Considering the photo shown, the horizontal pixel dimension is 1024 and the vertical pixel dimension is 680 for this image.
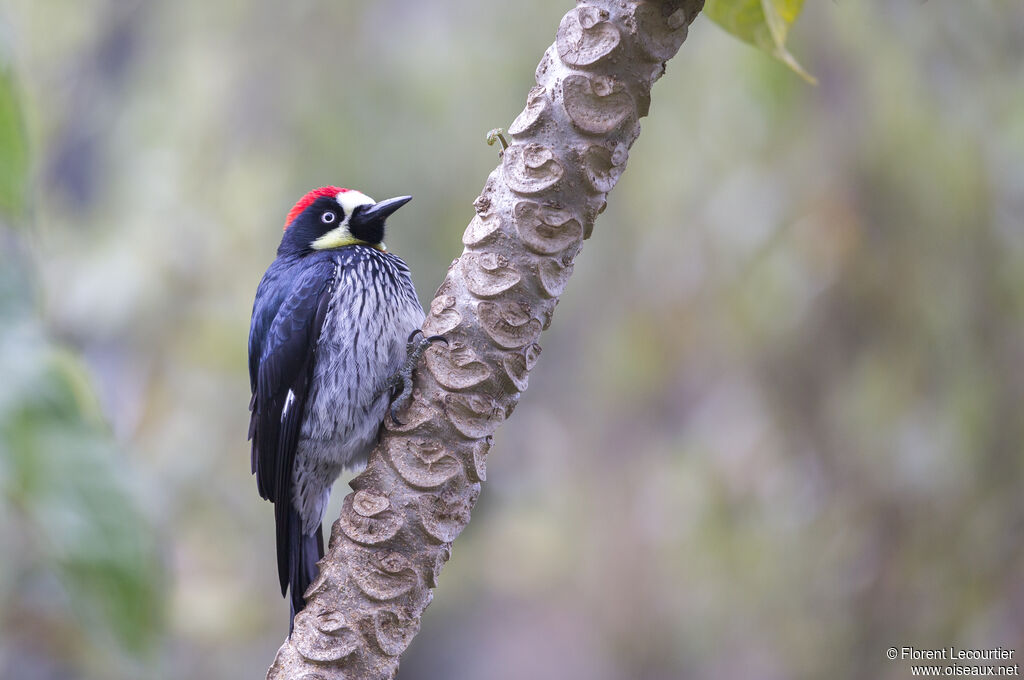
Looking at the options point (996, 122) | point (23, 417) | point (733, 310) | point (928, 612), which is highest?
point (996, 122)

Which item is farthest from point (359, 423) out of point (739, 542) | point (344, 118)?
point (344, 118)

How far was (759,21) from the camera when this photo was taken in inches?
63.1

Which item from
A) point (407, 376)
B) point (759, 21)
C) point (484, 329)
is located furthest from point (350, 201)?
point (759, 21)

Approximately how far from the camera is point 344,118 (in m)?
5.09

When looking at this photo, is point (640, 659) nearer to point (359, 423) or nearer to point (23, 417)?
point (359, 423)

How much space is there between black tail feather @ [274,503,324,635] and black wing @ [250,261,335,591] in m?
0.06

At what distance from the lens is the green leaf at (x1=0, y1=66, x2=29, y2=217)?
1.12 m

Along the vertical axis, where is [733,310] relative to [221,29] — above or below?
below

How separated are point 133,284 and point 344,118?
1.59 m

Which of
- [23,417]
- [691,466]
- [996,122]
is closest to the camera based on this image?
[23,417]

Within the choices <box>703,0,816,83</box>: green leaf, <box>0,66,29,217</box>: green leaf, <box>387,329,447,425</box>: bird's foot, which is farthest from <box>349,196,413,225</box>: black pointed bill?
<box>0,66,29,217</box>: green leaf

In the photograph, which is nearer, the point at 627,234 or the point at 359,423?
the point at 359,423

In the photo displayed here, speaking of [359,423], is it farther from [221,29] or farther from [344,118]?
[221,29]

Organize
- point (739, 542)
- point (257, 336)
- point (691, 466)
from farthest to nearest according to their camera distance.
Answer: point (691, 466) → point (739, 542) → point (257, 336)
